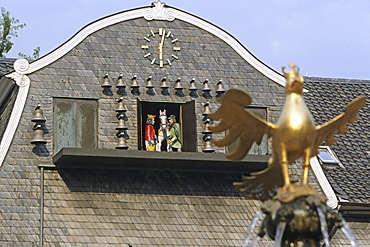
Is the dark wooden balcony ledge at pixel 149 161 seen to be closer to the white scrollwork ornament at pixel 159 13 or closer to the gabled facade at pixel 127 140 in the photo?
the gabled facade at pixel 127 140

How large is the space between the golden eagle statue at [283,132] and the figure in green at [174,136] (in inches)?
521

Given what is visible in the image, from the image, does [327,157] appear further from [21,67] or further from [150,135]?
[21,67]

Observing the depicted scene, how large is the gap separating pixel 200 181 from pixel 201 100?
2185mm

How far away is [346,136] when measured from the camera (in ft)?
116

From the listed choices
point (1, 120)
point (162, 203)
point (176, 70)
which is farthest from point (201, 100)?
point (1, 120)

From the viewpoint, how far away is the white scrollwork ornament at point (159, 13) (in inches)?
1292

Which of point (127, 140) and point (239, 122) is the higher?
point (127, 140)

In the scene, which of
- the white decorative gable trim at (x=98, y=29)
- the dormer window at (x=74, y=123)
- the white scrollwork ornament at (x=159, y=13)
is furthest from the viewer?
the white scrollwork ornament at (x=159, y=13)

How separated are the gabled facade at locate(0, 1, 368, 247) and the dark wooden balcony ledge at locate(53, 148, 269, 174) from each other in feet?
0.08

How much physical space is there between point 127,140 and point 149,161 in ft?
3.16

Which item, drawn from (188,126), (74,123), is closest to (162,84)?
(188,126)

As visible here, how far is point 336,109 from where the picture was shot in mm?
36344

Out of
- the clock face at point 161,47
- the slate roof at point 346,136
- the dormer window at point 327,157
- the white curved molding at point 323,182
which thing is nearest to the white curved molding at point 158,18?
the clock face at point 161,47

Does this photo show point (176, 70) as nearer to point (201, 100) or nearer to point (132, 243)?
point (201, 100)
